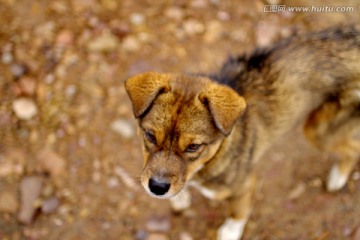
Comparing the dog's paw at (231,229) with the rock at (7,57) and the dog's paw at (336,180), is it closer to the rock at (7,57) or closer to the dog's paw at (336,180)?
the dog's paw at (336,180)

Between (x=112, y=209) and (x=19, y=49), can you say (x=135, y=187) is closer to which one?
(x=112, y=209)

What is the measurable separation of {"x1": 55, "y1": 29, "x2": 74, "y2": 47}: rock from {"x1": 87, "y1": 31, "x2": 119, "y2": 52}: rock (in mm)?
253

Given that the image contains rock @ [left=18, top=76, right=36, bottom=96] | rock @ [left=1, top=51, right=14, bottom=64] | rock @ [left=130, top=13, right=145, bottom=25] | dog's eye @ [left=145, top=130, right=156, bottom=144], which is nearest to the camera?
dog's eye @ [left=145, top=130, right=156, bottom=144]

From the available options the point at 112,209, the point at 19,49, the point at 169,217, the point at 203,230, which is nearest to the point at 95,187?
the point at 112,209

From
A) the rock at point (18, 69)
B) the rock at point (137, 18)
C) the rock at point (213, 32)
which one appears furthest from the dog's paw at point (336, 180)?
the rock at point (18, 69)

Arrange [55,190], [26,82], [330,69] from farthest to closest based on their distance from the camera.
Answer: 1. [26,82]
2. [55,190]
3. [330,69]

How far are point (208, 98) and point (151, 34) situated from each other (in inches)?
108

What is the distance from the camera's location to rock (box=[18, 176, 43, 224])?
202 inches

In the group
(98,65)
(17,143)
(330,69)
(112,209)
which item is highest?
(330,69)

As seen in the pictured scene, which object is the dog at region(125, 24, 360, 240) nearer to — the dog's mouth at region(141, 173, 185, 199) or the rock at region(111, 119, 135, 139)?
the dog's mouth at region(141, 173, 185, 199)

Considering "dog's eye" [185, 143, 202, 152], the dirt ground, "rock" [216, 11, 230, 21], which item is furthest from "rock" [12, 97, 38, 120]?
"rock" [216, 11, 230, 21]

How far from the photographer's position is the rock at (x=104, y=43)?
6.04 m

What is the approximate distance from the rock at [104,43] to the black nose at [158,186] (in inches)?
106

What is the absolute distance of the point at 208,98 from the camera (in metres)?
3.74
